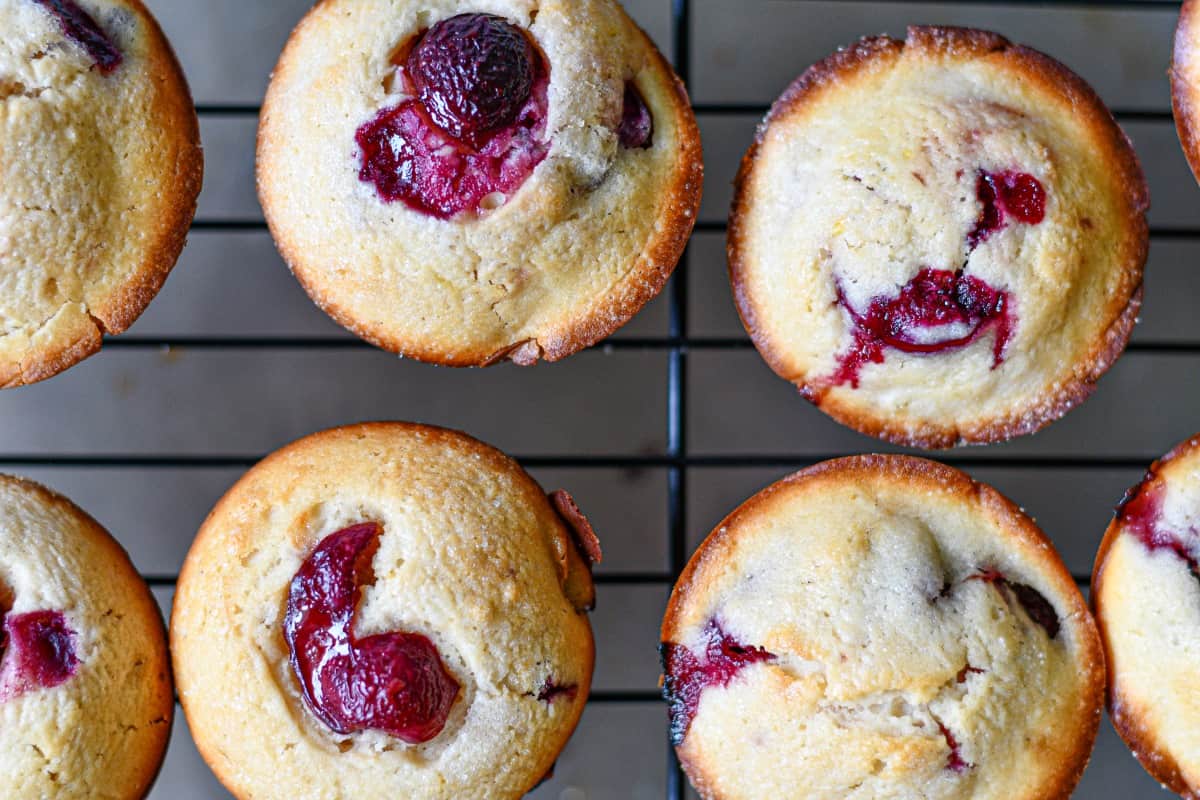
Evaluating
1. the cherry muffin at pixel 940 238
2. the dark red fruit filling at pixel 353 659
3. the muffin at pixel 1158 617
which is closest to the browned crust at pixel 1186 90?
the cherry muffin at pixel 940 238

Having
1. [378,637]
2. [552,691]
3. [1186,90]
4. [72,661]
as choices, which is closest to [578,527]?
[552,691]

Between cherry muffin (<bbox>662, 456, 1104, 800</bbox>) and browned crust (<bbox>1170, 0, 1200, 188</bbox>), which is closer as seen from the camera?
cherry muffin (<bbox>662, 456, 1104, 800</bbox>)

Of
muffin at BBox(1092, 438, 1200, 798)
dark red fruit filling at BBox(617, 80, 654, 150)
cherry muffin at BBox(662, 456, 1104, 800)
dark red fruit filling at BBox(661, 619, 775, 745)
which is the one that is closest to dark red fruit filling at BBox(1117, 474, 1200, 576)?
muffin at BBox(1092, 438, 1200, 798)

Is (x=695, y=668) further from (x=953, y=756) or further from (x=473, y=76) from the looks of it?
(x=473, y=76)

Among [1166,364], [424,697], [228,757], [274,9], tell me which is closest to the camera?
[424,697]

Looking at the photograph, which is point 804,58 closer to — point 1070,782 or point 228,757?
point 1070,782

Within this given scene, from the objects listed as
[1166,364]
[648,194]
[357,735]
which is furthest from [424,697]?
[1166,364]

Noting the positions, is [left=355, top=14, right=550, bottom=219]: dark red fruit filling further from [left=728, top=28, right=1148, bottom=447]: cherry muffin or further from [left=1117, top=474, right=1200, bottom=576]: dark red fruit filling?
[left=1117, top=474, right=1200, bottom=576]: dark red fruit filling
